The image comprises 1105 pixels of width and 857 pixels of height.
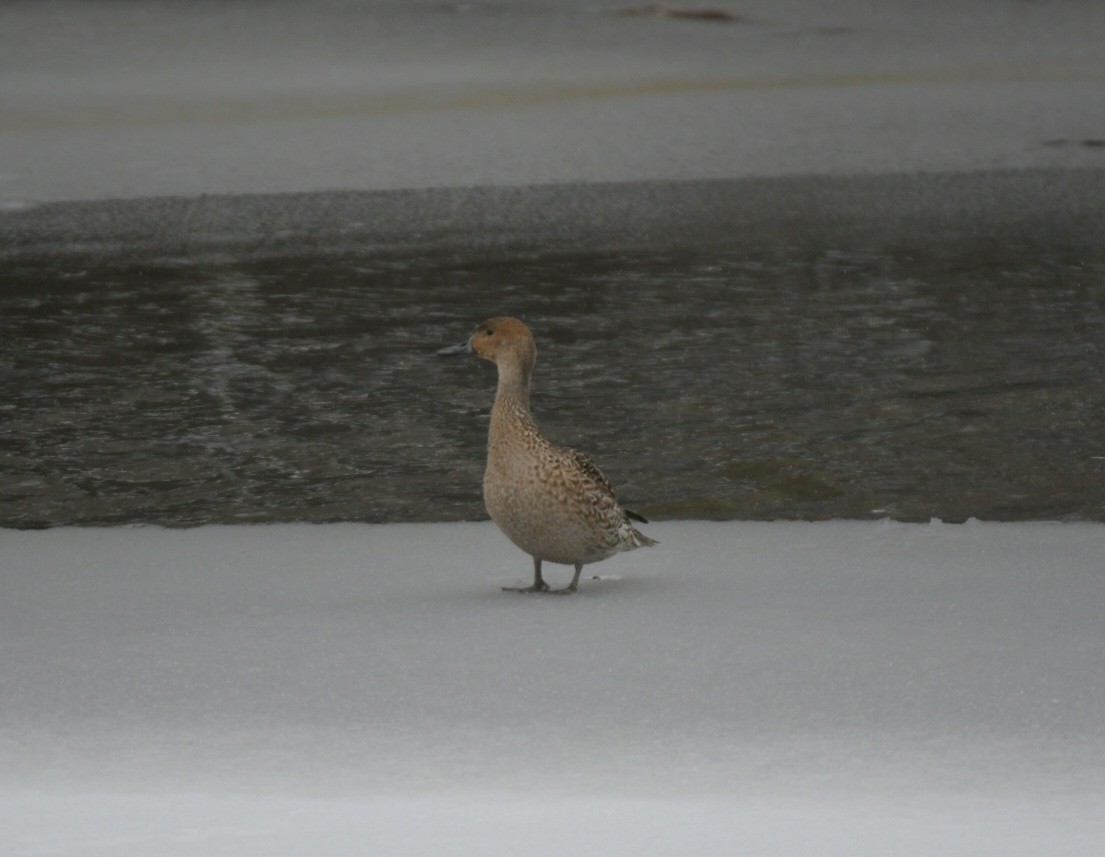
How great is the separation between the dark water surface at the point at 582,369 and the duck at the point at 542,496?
4.65ft

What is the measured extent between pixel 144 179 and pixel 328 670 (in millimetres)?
12427

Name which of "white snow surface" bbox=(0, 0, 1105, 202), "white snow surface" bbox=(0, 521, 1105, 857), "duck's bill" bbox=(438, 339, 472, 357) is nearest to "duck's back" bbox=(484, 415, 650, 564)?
"white snow surface" bbox=(0, 521, 1105, 857)

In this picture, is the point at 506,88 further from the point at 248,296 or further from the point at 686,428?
the point at 686,428

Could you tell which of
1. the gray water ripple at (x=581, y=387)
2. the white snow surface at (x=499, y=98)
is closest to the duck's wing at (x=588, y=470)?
the gray water ripple at (x=581, y=387)

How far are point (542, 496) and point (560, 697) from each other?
2.38 ft

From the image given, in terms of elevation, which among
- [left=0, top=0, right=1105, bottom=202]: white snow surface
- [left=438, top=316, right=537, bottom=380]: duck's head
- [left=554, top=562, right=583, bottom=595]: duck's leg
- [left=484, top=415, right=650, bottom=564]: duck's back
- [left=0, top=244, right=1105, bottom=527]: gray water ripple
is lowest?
[left=554, top=562, right=583, bottom=595]: duck's leg

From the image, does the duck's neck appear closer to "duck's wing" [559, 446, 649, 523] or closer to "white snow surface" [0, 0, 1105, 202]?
"duck's wing" [559, 446, 649, 523]

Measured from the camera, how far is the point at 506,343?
4.59 metres

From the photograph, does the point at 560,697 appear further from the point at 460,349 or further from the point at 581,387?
the point at 581,387

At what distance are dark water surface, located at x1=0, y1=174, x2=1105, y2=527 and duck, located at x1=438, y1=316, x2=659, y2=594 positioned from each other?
1417 mm

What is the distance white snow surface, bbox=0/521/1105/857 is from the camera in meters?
2.95

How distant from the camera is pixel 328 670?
385 centimetres

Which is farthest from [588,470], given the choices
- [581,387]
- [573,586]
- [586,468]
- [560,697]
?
[581,387]

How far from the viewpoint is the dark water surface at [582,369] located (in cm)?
614
